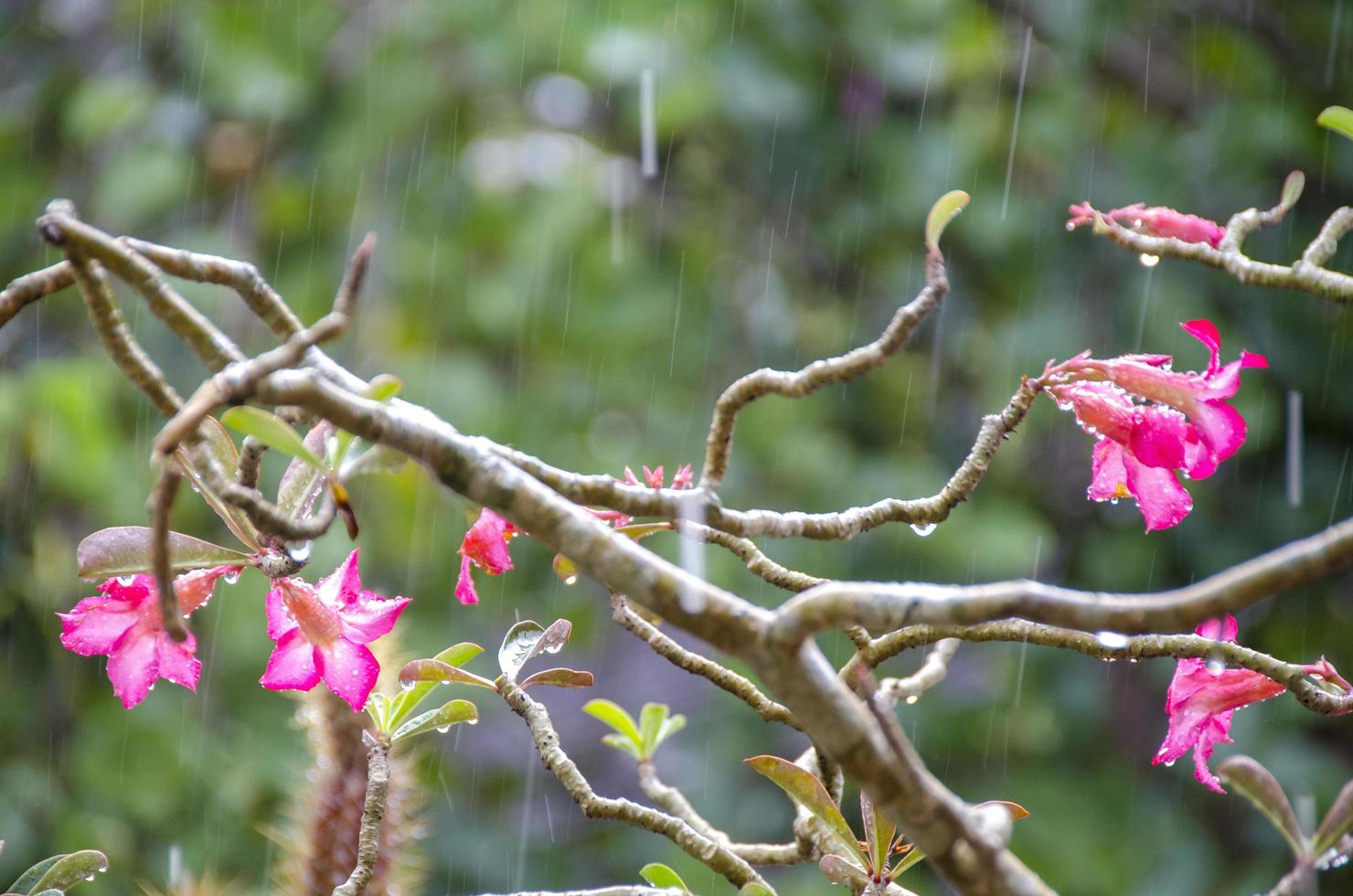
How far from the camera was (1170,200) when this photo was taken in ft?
5.18

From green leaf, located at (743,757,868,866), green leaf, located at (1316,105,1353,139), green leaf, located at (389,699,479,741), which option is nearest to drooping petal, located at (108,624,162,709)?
green leaf, located at (389,699,479,741)

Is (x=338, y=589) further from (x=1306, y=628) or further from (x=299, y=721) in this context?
(x=1306, y=628)

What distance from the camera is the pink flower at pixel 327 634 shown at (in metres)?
0.41

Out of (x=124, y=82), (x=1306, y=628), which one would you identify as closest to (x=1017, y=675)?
(x=1306, y=628)

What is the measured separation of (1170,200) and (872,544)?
2.04 ft

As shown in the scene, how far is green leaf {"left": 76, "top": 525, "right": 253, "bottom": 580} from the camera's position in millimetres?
366

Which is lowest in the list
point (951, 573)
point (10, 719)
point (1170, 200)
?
point (10, 719)

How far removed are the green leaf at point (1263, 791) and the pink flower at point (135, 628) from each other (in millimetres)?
331

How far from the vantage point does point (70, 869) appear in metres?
0.46

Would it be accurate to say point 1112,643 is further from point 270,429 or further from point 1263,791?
point 270,429

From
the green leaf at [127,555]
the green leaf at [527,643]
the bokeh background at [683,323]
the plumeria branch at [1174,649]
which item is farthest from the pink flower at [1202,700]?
the bokeh background at [683,323]

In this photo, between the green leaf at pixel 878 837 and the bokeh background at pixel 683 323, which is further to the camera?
the bokeh background at pixel 683 323

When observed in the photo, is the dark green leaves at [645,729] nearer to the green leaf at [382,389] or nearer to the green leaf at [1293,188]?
the green leaf at [382,389]

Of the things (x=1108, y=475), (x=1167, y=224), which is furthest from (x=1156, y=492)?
(x=1167, y=224)
